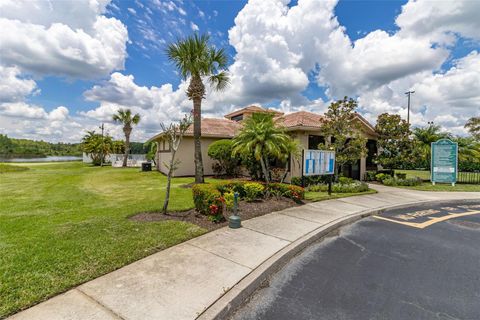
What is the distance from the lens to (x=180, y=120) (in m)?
6.71

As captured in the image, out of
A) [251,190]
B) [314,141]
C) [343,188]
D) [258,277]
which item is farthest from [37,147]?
[258,277]

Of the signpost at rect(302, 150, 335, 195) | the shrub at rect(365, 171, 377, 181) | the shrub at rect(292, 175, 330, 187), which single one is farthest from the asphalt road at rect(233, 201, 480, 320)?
the shrub at rect(365, 171, 377, 181)

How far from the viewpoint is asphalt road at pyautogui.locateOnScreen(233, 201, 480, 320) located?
9.32 feet

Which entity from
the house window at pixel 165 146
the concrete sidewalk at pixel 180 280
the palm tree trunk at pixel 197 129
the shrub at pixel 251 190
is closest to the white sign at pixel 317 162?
the shrub at pixel 251 190

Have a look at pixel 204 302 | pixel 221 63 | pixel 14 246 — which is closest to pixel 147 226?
pixel 14 246

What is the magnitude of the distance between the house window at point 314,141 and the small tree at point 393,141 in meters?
4.44

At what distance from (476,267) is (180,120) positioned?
23.4ft

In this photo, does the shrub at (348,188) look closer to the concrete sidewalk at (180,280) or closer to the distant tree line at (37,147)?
the concrete sidewalk at (180,280)

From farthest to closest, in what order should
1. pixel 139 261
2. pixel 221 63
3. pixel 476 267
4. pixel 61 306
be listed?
pixel 221 63 → pixel 476 267 → pixel 139 261 → pixel 61 306

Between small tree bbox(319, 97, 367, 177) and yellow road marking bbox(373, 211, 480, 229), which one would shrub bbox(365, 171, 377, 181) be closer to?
small tree bbox(319, 97, 367, 177)

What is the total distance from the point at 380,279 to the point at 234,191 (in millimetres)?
5121

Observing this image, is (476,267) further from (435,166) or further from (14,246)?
(435,166)

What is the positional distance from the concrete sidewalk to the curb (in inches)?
1.5

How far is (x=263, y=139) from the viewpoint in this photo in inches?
344
